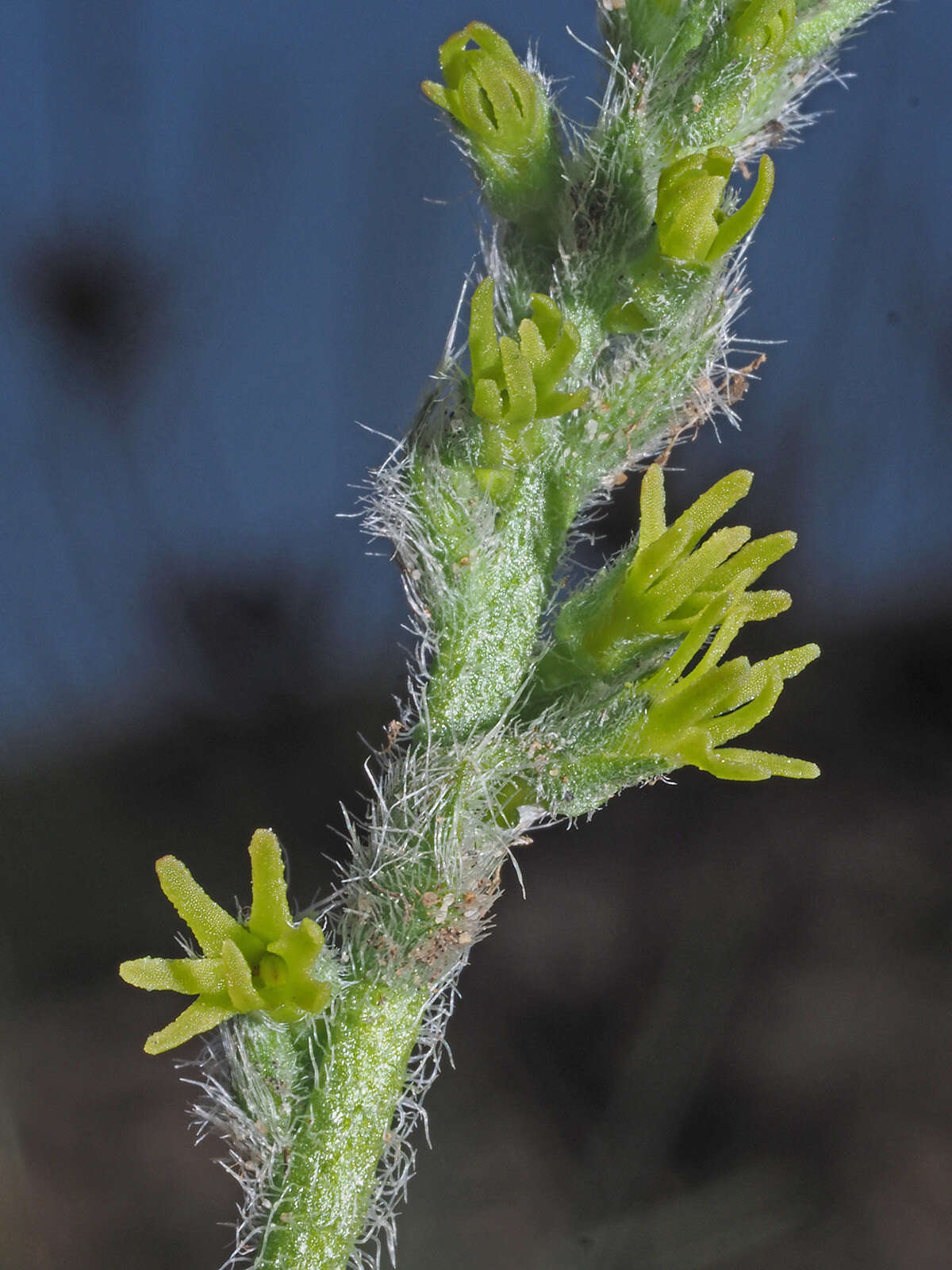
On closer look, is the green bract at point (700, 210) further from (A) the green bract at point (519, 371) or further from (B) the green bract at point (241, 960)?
(B) the green bract at point (241, 960)

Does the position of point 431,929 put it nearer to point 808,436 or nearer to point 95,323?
point 808,436

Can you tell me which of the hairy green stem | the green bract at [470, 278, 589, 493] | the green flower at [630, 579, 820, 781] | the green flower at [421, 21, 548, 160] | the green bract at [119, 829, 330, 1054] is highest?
the green flower at [421, 21, 548, 160]

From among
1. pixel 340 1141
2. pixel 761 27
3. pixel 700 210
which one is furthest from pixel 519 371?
pixel 340 1141

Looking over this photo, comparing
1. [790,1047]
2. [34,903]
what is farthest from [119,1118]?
[790,1047]

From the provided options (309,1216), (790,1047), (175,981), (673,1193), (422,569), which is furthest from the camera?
(790,1047)

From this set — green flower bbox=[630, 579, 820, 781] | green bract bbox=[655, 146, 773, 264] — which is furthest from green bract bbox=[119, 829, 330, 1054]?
green bract bbox=[655, 146, 773, 264]

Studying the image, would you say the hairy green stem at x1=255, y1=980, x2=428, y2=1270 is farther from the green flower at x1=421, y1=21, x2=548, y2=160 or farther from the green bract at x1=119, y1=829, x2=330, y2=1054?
the green flower at x1=421, y1=21, x2=548, y2=160
